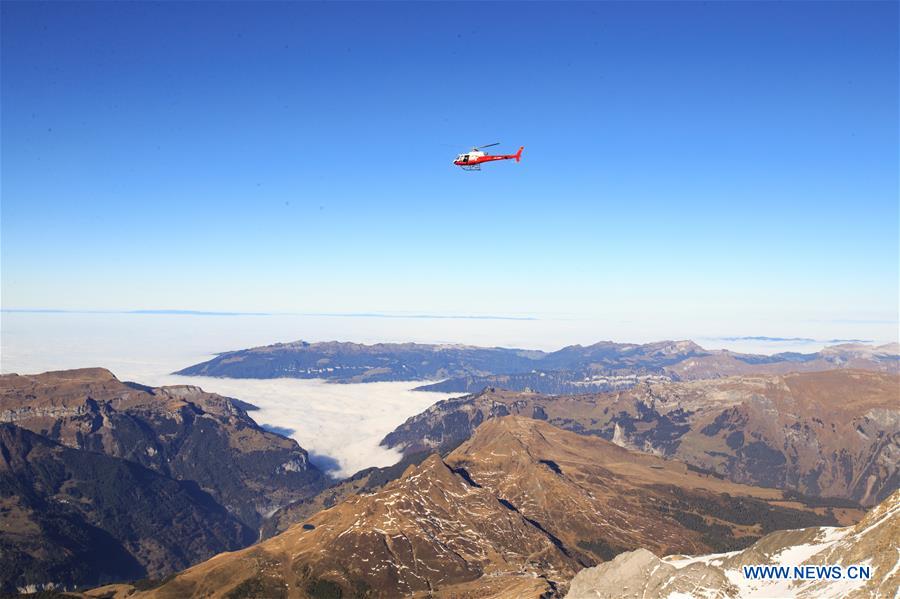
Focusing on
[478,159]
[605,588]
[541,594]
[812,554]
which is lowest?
[541,594]

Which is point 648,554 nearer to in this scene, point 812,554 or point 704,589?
point 704,589

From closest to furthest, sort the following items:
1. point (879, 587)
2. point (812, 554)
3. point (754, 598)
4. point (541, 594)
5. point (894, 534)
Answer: point (879, 587) < point (894, 534) < point (754, 598) < point (812, 554) < point (541, 594)

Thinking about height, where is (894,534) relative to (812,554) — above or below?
above

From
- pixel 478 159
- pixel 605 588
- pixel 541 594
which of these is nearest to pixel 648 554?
pixel 605 588

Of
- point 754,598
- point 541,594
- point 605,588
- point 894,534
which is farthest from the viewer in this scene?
point 541,594

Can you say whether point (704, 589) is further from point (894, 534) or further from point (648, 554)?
point (894, 534)

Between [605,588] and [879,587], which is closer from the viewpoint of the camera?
[879,587]
